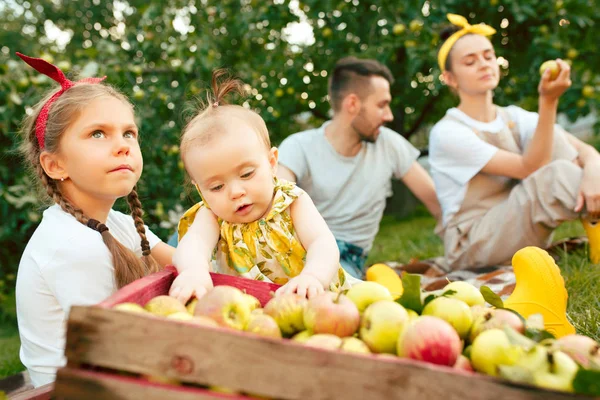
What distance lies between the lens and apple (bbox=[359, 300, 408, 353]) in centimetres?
129

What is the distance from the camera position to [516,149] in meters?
3.73

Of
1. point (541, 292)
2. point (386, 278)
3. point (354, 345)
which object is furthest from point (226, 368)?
point (386, 278)

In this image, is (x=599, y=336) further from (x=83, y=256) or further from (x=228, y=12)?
(x=228, y=12)

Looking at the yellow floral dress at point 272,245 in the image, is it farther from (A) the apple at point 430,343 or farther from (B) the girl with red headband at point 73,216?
(A) the apple at point 430,343

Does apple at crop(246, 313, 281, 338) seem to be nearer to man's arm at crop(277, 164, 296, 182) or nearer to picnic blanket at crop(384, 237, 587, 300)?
picnic blanket at crop(384, 237, 587, 300)

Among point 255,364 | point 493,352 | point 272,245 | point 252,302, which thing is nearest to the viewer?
point 255,364

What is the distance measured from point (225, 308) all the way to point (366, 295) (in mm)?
367

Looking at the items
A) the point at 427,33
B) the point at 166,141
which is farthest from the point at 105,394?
the point at 427,33

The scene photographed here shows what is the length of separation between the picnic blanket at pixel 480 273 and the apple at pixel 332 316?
1548 millimetres

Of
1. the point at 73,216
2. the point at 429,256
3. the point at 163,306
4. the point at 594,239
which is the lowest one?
the point at 429,256

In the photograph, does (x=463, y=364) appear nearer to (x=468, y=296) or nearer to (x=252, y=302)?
(x=468, y=296)

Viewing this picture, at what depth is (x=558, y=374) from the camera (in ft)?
3.52

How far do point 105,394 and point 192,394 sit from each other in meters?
0.16

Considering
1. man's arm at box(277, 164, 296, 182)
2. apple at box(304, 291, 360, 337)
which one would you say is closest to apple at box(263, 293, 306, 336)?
apple at box(304, 291, 360, 337)
